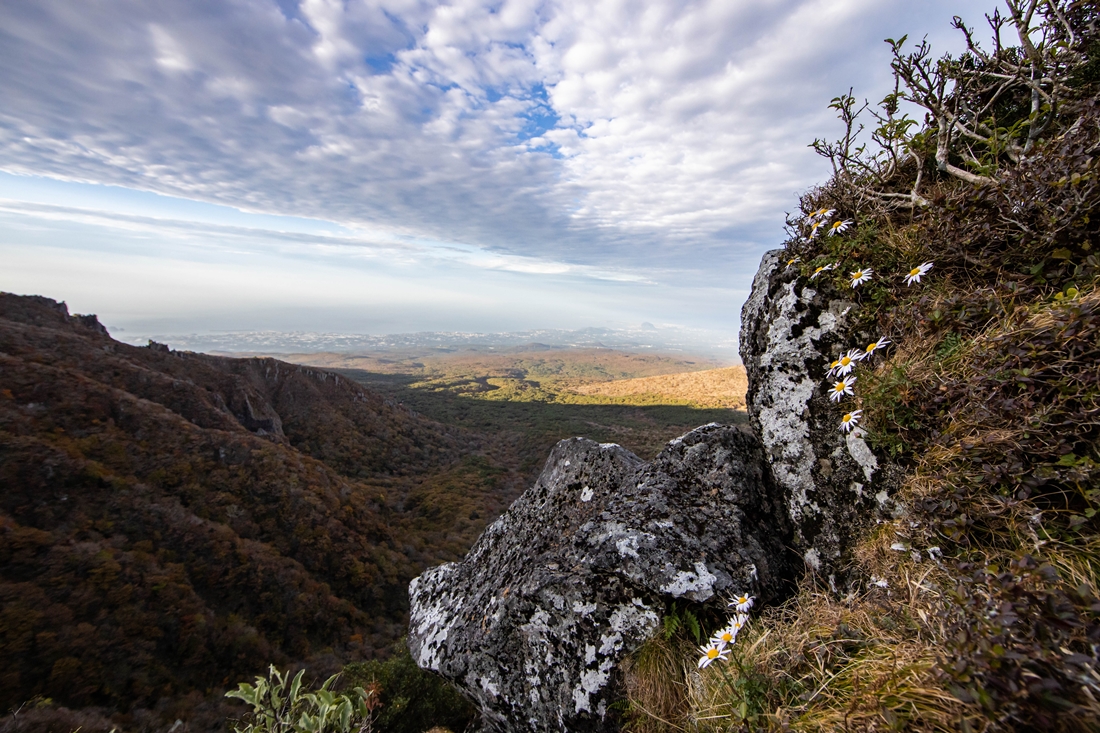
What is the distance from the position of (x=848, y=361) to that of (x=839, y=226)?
159cm

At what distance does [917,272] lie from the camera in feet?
11.5

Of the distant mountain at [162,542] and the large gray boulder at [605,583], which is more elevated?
the large gray boulder at [605,583]

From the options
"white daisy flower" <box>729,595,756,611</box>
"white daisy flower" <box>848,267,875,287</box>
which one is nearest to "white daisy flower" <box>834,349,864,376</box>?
"white daisy flower" <box>848,267,875,287</box>

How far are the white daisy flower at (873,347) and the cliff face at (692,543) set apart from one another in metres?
0.19

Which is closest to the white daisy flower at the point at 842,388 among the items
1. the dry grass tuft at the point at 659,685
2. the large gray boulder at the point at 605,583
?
the large gray boulder at the point at 605,583

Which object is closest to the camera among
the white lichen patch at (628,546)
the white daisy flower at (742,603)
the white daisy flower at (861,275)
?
the white daisy flower at (742,603)

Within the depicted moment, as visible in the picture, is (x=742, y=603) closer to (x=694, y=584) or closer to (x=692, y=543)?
(x=694, y=584)

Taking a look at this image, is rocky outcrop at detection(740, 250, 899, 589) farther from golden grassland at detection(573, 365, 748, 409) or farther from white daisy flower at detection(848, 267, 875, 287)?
golden grassland at detection(573, 365, 748, 409)

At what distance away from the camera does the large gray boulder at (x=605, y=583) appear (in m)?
3.74

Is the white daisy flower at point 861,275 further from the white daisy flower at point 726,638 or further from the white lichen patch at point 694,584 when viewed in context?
the white daisy flower at point 726,638

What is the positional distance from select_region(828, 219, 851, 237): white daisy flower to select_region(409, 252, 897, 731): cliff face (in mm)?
624

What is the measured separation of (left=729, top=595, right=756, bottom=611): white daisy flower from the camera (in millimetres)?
3225

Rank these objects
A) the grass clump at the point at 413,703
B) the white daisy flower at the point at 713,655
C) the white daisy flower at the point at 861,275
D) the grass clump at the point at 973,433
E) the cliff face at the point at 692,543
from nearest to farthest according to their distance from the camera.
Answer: the grass clump at the point at 973,433
the white daisy flower at the point at 713,655
the cliff face at the point at 692,543
the white daisy flower at the point at 861,275
the grass clump at the point at 413,703

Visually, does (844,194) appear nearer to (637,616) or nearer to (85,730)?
(637,616)
